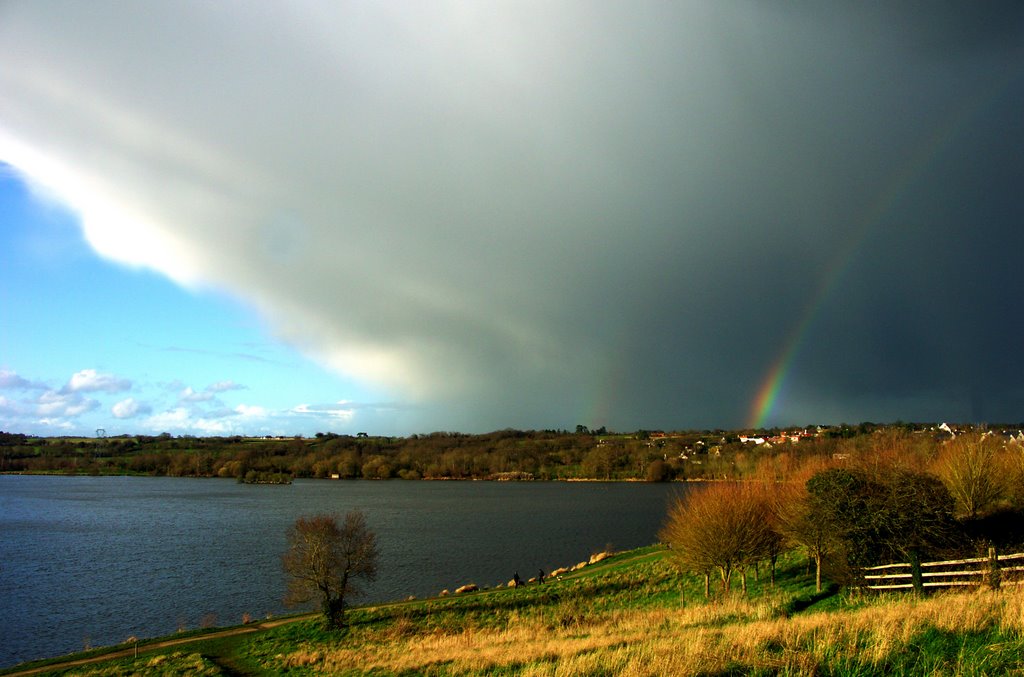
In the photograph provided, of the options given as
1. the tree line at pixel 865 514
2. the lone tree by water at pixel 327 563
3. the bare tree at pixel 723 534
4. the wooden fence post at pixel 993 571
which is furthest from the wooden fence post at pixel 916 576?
the lone tree by water at pixel 327 563

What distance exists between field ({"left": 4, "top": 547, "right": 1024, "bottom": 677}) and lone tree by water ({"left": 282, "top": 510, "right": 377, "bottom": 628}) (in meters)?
1.47

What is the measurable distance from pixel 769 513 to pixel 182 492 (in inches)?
5360

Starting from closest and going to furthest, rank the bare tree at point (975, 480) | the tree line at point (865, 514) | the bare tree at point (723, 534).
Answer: the tree line at point (865, 514) < the bare tree at point (723, 534) < the bare tree at point (975, 480)

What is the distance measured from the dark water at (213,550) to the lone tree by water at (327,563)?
7.72m

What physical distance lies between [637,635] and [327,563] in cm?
2321

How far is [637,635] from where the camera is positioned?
15664mm

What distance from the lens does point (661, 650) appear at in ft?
30.6

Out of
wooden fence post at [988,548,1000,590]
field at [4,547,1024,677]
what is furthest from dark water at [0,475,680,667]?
wooden fence post at [988,548,1000,590]

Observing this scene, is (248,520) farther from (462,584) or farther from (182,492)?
(182,492)

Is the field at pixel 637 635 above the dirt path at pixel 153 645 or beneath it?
above

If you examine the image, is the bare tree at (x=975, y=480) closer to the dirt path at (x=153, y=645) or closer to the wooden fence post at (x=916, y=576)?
the wooden fence post at (x=916, y=576)

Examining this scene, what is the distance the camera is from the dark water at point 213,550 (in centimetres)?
3969

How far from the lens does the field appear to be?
798 cm

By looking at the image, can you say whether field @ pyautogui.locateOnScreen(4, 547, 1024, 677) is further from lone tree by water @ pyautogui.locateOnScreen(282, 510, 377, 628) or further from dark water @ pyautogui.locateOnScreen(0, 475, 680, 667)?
dark water @ pyautogui.locateOnScreen(0, 475, 680, 667)
